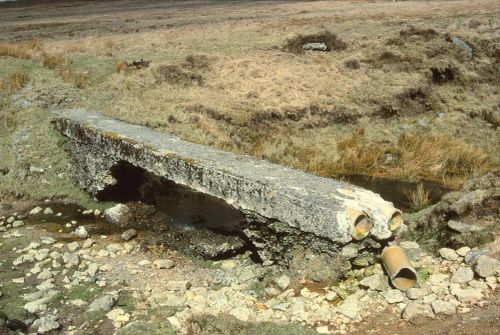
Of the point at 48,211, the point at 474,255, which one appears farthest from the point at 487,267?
the point at 48,211

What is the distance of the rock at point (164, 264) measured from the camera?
764 cm

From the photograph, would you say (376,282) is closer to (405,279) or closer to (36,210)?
(405,279)

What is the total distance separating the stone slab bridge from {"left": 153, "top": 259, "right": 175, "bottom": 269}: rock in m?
1.27

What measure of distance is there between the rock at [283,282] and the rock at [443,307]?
1.90 metres

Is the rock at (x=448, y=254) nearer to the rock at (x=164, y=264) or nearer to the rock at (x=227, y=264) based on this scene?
the rock at (x=227, y=264)

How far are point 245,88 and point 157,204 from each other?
7.09 meters

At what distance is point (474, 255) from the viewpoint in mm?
6359

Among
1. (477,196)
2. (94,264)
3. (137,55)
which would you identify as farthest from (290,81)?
(94,264)

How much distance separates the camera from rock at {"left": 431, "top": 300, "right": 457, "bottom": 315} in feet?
17.9

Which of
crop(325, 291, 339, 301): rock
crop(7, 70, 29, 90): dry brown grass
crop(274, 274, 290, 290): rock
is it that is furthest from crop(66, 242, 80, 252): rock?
crop(7, 70, 29, 90): dry brown grass

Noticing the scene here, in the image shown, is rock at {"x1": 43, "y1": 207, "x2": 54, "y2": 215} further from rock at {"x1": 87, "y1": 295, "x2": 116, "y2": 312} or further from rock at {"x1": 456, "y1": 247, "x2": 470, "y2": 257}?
rock at {"x1": 456, "y1": 247, "x2": 470, "y2": 257}

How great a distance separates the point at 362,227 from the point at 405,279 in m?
0.85

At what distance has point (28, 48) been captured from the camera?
18906 mm

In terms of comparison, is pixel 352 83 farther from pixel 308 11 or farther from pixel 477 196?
pixel 308 11
